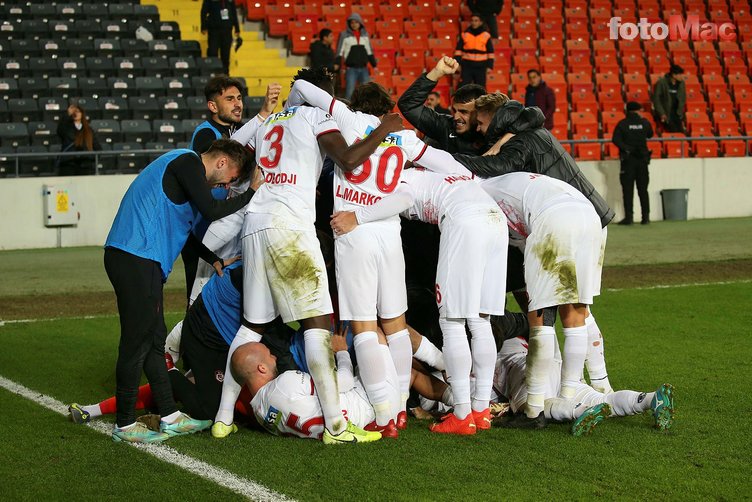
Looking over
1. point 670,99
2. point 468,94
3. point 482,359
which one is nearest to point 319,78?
point 468,94

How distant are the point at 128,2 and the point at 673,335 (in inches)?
686

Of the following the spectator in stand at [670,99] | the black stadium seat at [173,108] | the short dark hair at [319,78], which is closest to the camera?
the short dark hair at [319,78]

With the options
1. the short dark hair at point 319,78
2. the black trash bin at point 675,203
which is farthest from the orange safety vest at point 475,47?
the short dark hair at point 319,78

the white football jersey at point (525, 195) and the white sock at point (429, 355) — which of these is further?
the white sock at point (429, 355)

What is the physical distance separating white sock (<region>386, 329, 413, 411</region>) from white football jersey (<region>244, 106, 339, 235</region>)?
2.74 feet

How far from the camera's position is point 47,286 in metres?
12.9

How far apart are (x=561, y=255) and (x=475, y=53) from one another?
1447 cm

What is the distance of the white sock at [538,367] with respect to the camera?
6152 millimetres

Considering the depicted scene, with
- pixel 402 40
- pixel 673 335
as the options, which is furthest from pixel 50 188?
pixel 673 335

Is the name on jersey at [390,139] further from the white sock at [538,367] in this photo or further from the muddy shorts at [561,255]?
the white sock at [538,367]

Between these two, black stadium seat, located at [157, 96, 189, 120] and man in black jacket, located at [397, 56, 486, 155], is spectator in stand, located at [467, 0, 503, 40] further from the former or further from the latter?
man in black jacket, located at [397, 56, 486, 155]

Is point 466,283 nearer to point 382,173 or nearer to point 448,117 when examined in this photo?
point 382,173

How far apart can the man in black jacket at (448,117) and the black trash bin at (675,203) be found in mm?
13885

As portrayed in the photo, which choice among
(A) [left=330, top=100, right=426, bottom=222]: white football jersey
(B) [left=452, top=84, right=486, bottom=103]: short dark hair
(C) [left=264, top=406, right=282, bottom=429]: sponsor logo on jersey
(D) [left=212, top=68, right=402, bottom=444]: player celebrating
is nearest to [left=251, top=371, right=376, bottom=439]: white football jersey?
(C) [left=264, top=406, right=282, bottom=429]: sponsor logo on jersey
